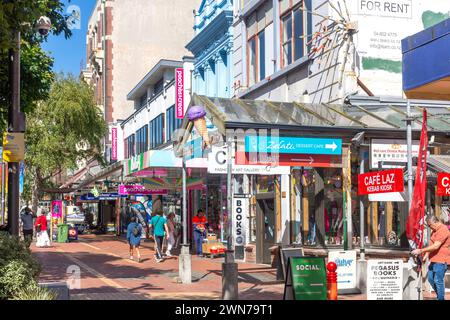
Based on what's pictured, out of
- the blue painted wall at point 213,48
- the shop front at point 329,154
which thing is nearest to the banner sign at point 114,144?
the blue painted wall at point 213,48

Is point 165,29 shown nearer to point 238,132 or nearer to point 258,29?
point 258,29

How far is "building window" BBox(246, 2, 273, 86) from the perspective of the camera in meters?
23.4

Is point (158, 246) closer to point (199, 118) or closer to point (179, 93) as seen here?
point (199, 118)

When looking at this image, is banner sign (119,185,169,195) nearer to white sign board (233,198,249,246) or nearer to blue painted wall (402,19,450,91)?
white sign board (233,198,249,246)

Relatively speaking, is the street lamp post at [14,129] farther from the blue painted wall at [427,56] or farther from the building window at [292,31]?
→ the building window at [292,31]

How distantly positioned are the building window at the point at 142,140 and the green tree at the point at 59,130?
549 cm

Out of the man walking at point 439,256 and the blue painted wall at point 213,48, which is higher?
the blue painted wall at point 213,48

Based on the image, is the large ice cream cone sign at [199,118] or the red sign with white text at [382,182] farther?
the large ice cream cone sign at [199,118]

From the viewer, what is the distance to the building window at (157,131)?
39.9 m

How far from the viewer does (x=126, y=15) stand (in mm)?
54500

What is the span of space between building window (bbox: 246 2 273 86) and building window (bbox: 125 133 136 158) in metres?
24.0

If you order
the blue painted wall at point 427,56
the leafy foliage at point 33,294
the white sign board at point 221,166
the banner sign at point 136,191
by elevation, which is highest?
the blue painted wall at point 427,56

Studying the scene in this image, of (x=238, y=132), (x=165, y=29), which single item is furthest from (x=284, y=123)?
(x=165, y=29)

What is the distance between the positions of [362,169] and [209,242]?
1009cm
